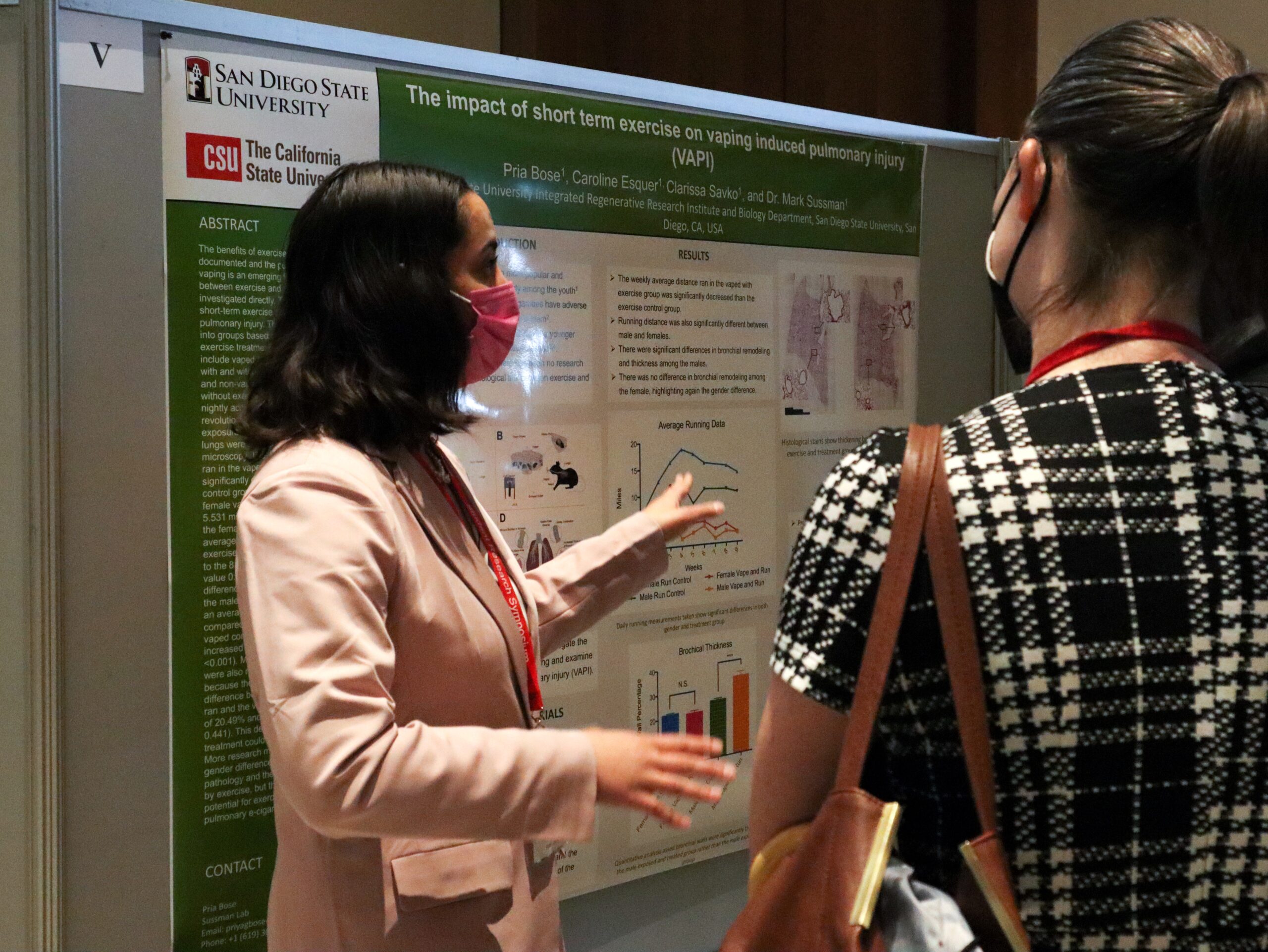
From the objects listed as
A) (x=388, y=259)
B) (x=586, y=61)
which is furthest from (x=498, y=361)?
(x=586, y=61)

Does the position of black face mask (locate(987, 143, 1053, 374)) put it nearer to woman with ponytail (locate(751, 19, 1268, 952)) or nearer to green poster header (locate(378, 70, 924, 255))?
woman with ponytail (locate(751, 19, 1268, 952))

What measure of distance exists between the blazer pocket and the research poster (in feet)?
1.94

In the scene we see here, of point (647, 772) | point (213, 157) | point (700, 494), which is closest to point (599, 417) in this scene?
point (700, 494)

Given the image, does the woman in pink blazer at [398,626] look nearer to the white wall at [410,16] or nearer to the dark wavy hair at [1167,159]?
the dark wavy hair at [1167,159]

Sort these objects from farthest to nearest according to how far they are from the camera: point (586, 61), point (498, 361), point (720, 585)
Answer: point (586, 61), point (720, 585), point (498, 361)

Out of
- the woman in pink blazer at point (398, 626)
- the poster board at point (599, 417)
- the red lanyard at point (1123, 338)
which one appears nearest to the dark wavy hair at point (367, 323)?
the woman in pink blazer at point (398, 626)

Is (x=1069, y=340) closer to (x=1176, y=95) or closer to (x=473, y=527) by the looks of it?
(x=1176, y=95)

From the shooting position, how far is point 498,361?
1.71m

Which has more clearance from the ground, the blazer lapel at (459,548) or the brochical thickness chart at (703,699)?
the blazer lapel at (459,548)

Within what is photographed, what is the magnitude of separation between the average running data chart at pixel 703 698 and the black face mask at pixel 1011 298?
1.28m

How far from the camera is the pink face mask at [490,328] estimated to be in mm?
1612

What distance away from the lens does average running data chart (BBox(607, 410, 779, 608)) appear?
2.38m

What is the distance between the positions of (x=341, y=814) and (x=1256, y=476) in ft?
2.97

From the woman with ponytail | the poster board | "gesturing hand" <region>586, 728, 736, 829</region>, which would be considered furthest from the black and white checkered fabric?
the poster board
